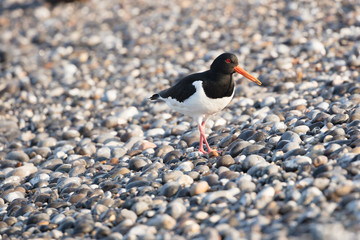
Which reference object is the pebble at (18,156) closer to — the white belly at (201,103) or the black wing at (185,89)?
the black wing at (185,89)

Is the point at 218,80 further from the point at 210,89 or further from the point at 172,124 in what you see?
the point at 172,124

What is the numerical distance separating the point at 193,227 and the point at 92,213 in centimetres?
138

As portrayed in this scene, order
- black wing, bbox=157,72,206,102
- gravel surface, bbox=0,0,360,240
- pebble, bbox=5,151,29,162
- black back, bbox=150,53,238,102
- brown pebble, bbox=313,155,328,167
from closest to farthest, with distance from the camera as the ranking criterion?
gravel surface, bbox=0,0,360,240, brown pebble, bbox=313,155,328,167, black back, bbox=150,53,238,102, black wing, bbox=157,72,206,102, pebble, bbox=5,151,29,162

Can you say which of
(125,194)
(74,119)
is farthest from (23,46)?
(125,194)

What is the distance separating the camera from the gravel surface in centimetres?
434

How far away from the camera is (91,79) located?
36.0 feet

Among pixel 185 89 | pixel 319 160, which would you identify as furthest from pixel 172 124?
pixel 319 160

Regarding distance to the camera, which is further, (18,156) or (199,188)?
(18,156)

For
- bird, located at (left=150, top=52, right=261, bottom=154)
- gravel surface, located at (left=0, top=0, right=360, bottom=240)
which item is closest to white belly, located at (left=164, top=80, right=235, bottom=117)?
bird, located at (left=150, top=52, right=261, bottom=154)

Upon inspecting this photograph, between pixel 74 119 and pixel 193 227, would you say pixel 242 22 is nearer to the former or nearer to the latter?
pixel 74 119

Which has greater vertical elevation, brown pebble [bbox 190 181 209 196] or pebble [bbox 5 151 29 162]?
pebble [bbox 5 151 29 162]

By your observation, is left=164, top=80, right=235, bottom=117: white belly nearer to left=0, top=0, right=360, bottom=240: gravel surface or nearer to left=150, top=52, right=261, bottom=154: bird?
left=150, top=52, right=261, bottom=154: bird

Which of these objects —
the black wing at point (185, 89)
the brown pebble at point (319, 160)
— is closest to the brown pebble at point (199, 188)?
the brown pebble at point (319, 160)

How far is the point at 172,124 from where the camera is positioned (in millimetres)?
8320
